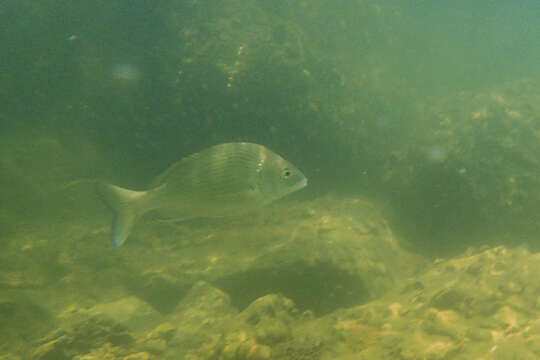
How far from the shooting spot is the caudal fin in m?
2.90

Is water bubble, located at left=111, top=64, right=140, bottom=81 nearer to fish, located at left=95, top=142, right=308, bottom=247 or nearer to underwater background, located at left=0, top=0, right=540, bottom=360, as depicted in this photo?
underwater background, located at left=0, top=0, right=540, bottom=360

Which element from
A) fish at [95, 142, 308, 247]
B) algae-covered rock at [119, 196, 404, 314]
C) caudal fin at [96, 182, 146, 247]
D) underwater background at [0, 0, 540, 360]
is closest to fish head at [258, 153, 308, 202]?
fish at [95, 142, 308, 247]

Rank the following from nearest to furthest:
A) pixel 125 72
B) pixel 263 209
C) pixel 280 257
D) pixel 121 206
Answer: pixel 121 206 → pixel 280 257 → pixel 263 209 → pixel 125 72

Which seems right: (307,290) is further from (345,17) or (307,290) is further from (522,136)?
(345,17)

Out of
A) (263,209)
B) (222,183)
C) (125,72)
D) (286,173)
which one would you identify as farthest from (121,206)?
(125,72)

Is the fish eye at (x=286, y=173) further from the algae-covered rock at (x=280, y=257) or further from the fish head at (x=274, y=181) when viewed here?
the algae-covered rock at (x=280, y=257)

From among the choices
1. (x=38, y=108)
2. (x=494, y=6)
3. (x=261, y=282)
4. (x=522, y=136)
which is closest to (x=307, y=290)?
(x=261, y=282)

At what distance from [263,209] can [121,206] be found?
4168 millimetres

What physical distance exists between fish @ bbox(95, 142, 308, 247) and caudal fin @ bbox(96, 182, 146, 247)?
0.03 m

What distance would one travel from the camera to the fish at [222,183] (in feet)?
8.71

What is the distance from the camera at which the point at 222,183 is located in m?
2.67

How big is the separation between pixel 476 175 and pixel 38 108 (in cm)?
1069

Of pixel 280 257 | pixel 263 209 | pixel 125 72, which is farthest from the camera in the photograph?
pixel 125 72

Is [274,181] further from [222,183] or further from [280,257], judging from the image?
[280,257]
